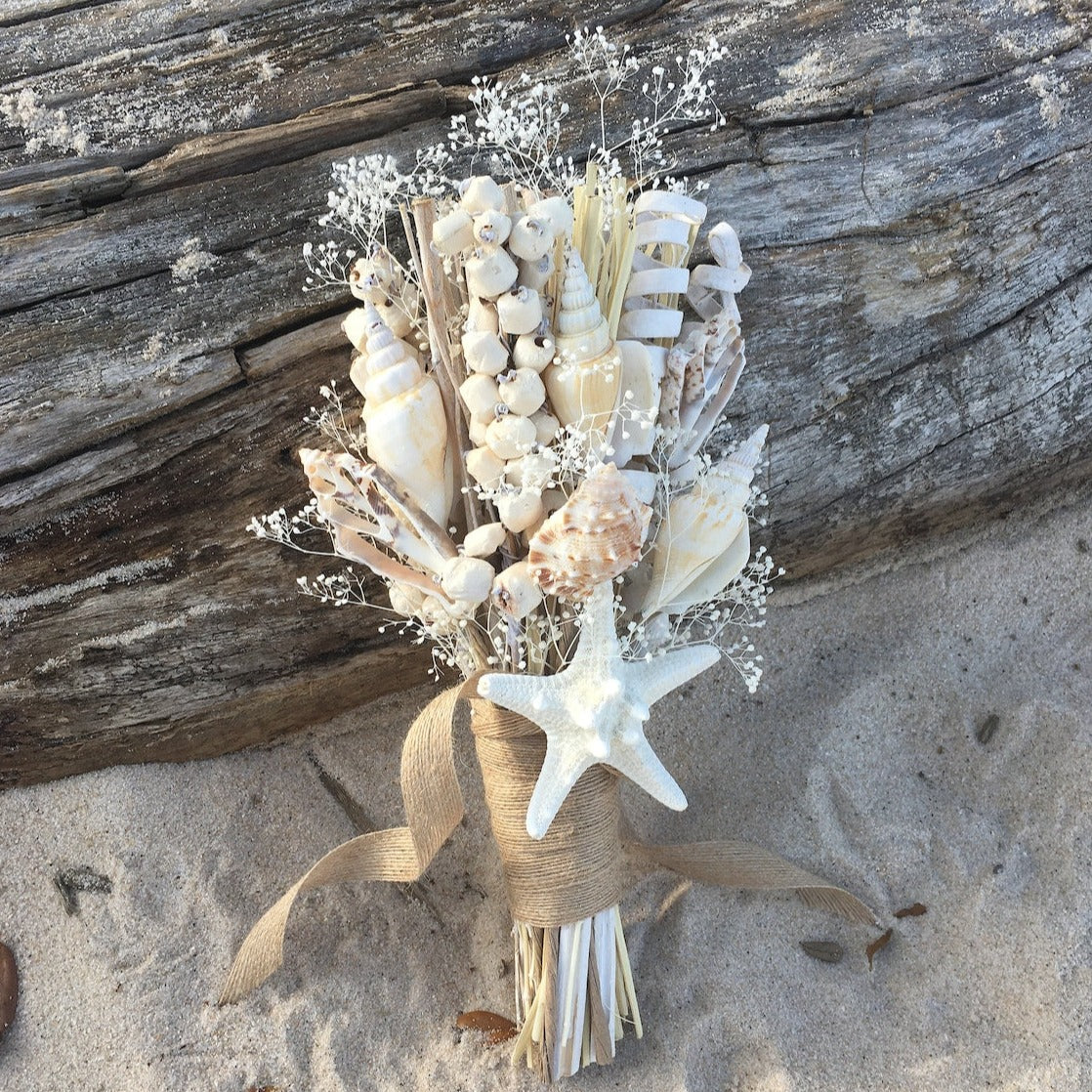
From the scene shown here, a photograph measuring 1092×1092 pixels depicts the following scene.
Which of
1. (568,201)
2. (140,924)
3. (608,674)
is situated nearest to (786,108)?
(568,201)

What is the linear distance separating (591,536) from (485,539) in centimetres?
18

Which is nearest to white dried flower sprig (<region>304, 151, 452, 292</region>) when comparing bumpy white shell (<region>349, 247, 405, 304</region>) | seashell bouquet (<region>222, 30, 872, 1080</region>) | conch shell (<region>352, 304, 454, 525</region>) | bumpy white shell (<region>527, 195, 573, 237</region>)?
seashell bouquet (<region>222, 30, 872, 1080</region>)

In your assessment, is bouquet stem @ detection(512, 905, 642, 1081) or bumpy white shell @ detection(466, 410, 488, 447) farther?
bouquet stem @ detection(512, 905, 642, 1081)

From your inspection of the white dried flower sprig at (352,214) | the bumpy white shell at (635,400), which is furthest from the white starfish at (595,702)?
the white dried flower sprig at (352,214)

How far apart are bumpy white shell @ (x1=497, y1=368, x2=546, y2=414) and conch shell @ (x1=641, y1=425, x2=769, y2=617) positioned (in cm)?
28

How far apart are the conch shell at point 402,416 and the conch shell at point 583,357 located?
19 centimetres

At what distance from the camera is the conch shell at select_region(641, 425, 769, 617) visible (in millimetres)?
1609

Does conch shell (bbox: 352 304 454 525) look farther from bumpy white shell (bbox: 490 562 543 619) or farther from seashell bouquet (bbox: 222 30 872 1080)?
bumpy white shell (bbox: 490 562 543 619)

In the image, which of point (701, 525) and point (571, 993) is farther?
point (571, 993)

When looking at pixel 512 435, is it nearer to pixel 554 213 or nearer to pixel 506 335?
pixel 506 335

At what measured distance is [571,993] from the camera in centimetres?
182

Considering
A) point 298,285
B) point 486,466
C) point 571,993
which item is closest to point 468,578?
point 486,466

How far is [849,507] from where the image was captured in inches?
85.1

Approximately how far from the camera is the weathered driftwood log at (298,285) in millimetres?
1829
